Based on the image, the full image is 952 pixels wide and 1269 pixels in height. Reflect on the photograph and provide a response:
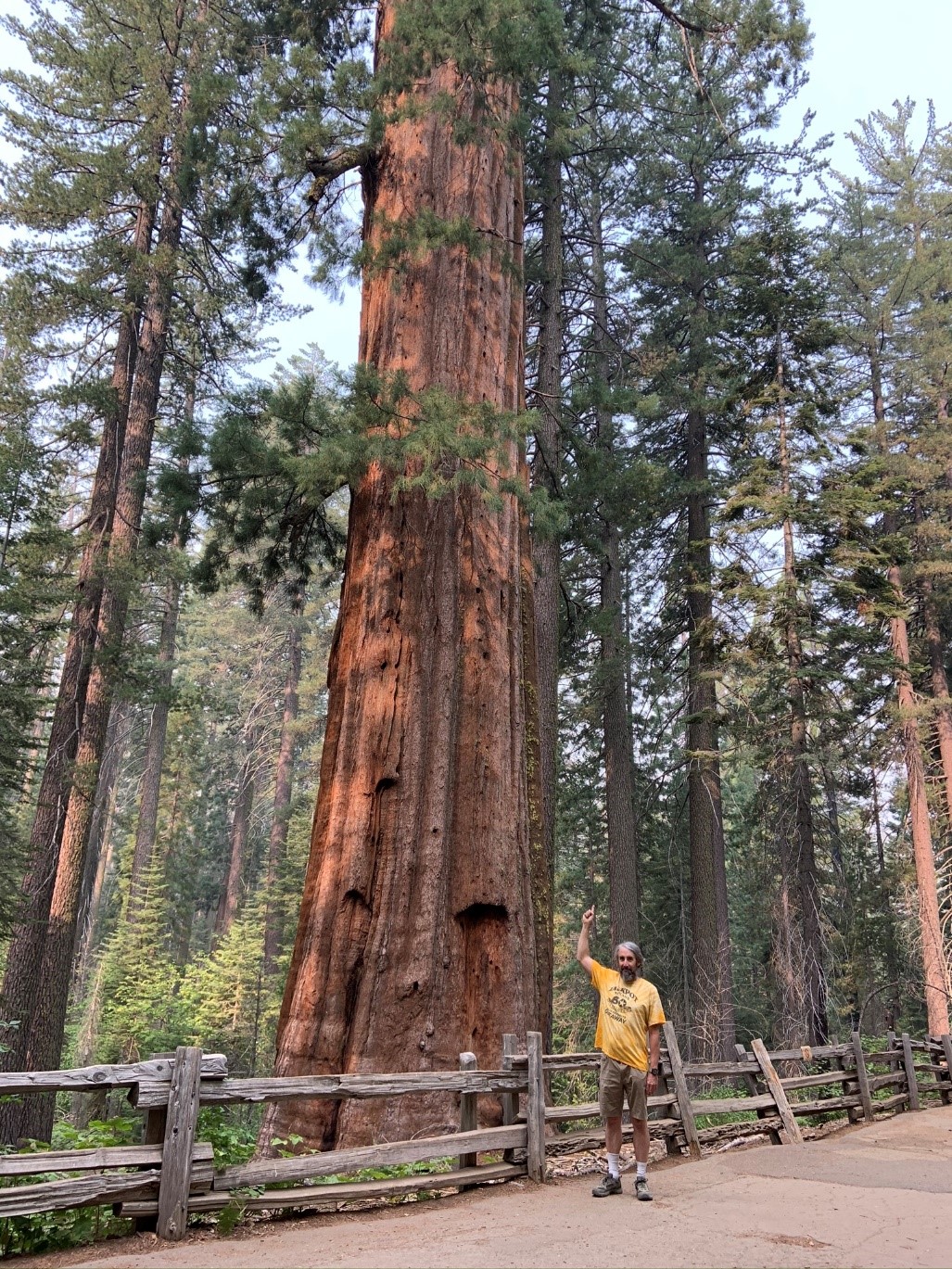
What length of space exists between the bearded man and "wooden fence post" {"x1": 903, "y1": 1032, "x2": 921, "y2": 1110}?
9491mm

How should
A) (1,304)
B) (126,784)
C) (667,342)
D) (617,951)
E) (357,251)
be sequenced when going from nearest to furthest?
(617,951)
(357,251)
(1,304)
(667,342)
(126,784)

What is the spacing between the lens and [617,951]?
20.2ft

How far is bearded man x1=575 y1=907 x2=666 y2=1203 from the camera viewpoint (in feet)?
18.9

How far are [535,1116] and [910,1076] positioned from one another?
9.72m

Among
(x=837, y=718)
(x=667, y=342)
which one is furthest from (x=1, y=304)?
(x=837, y=718)

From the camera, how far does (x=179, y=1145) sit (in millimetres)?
4527

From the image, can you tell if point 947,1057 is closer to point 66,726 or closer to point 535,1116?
point 535,1116

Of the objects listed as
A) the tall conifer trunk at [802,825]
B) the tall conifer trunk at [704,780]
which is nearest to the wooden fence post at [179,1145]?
the tall conifer trunk at [802,825]

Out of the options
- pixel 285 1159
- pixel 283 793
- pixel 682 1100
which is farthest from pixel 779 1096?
pixel 283 793

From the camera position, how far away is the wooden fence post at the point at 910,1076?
13.2m

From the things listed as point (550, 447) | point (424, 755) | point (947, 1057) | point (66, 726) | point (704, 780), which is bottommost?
point (947, 1057)

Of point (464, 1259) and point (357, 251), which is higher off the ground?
point (357, 251)

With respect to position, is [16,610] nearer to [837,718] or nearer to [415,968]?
[415,968]

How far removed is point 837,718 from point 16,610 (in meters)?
12.5
